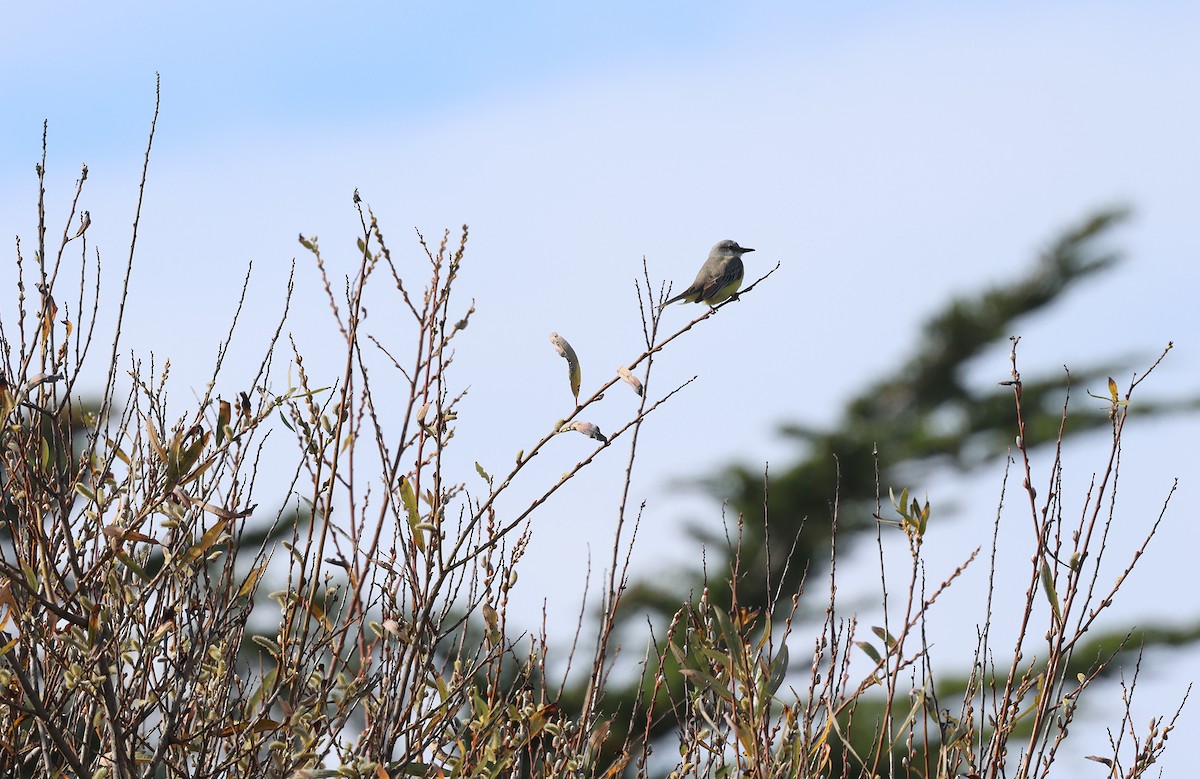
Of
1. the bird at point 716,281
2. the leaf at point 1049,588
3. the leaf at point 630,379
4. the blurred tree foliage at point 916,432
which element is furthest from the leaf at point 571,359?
the blurred tree foliage at point 916,432

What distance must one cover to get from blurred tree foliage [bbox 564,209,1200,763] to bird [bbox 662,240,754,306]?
1142 cm

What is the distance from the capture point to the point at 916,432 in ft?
67.9

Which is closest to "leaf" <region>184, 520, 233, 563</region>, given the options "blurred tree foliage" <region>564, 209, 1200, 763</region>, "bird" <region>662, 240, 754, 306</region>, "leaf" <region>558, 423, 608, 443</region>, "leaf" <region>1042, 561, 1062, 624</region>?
"leaf" <region>558, 423, 608, 443</region>

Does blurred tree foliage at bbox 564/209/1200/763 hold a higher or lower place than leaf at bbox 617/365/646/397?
higher

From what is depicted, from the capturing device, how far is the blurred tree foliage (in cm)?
1967

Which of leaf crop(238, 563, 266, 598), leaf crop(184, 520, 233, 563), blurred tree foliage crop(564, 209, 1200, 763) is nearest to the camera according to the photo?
leaf crop(184, 520, 233, 563)

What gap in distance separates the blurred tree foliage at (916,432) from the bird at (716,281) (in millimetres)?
11416

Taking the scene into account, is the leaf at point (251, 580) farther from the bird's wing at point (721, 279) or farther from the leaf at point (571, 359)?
the bird's wing at point (721, 279)

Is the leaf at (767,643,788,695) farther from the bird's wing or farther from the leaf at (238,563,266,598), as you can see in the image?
the bird's wing

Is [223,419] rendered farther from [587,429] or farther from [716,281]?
[716,281]

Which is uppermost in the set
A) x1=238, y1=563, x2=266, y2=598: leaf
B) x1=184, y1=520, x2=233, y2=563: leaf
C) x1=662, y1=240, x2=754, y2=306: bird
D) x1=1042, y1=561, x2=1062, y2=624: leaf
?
x1=662, y1=240, x2=754, y2=306: bird

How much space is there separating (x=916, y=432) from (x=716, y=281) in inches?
A: 553

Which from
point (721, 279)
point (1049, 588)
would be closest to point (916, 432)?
point (721, 279)

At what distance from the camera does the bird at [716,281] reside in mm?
7273
